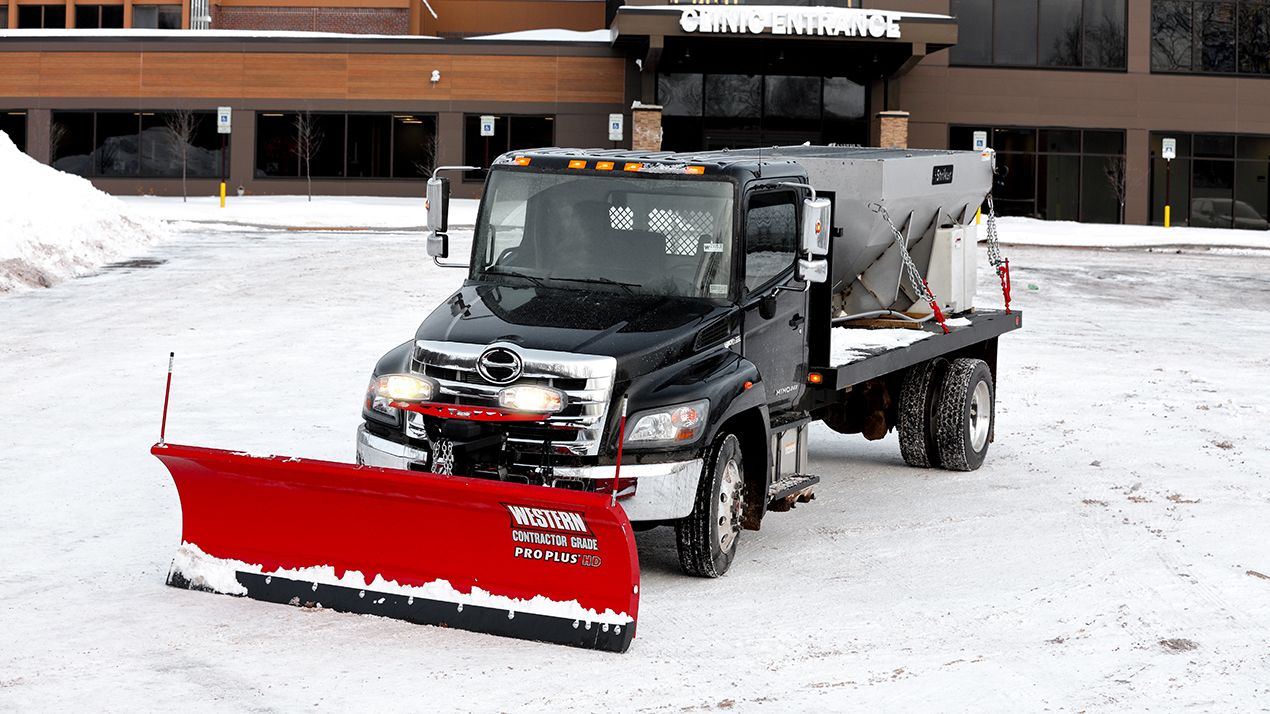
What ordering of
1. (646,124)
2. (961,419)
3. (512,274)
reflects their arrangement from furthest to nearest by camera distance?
(646,124)
(961,419)
(512,274)

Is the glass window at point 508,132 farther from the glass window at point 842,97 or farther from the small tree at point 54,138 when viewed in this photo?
the small tree at point 54,138

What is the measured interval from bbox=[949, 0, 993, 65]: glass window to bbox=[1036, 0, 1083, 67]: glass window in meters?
1.69

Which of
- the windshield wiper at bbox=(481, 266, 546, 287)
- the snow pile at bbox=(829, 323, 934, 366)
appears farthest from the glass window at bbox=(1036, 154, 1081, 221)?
the windshield wiper at bbox=(481, 266, 546, 287)

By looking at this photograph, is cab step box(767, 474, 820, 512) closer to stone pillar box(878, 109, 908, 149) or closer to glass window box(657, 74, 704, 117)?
stone pillar box(878, 109, 908, 149)

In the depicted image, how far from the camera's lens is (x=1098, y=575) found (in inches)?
362

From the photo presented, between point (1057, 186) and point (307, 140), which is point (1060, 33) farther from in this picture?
point (307, 140)

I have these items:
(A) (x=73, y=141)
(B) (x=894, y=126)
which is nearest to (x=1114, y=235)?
(B) (x=894, y=126)

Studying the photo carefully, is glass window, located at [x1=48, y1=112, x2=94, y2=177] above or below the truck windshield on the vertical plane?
above

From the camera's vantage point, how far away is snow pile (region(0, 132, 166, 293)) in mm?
24188

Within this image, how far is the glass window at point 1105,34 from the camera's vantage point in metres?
53.4

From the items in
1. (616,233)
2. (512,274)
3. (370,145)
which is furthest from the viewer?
(370,145)

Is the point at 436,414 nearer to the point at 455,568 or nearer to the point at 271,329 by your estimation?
Answer: the point at 455,568

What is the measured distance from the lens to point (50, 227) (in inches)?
1035

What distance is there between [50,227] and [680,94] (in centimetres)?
2927
